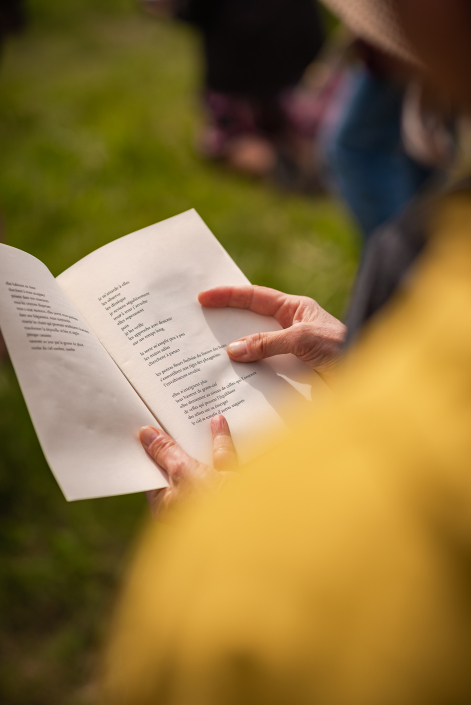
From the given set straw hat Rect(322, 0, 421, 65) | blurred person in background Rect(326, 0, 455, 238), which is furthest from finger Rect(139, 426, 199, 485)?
blurred person in background Rect(326, 0, 455, 238)

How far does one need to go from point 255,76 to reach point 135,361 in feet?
7.77

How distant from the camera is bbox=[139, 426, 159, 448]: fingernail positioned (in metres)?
0.82

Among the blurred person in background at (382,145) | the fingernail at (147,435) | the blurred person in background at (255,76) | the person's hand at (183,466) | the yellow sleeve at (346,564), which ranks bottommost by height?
the yellow sleeve at (346,564)

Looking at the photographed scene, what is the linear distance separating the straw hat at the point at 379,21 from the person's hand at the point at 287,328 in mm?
421

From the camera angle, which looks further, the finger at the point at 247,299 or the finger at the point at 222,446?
the finger at the point at 247,299

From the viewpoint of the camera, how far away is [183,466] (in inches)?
31.1

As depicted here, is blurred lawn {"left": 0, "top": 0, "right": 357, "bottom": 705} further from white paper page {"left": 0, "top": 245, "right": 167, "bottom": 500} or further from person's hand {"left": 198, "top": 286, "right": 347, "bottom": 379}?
person's hand {"left": 198, "top": 286, "right": 347, "bottom": 379}

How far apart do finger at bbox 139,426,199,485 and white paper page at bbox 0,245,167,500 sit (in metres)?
0.01

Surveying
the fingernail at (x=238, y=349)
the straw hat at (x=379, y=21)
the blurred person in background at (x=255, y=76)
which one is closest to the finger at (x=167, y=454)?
the fingernail at (x=238, y=349)

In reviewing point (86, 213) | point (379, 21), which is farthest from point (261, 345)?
point (86, 213)

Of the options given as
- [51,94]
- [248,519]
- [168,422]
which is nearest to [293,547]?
[248,519]

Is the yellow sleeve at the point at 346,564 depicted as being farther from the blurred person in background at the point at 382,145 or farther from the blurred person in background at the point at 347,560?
the blurred person in background at the point at 382,145

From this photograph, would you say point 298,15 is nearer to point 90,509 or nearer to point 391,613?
point 90,509

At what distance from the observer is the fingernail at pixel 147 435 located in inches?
32.4
